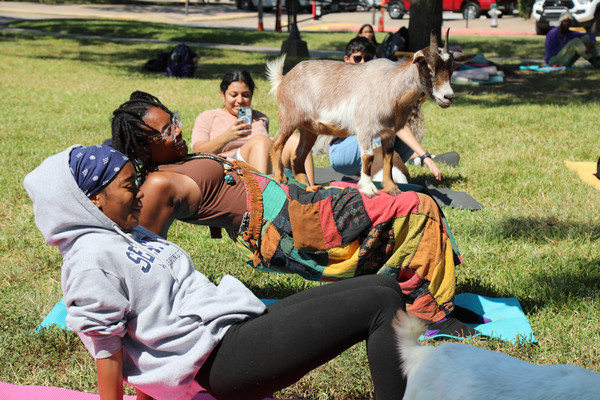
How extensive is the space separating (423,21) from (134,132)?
9723 mm

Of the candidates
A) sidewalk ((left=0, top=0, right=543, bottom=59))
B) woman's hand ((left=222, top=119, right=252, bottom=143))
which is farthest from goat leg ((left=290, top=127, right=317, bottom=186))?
sidewalk ((left=0, top=0, right=543, bottom=59))

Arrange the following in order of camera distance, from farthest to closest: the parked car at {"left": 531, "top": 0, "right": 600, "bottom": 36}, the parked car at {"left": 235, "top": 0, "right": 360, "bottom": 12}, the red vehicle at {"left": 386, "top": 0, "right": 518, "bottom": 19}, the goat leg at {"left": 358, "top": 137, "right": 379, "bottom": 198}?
the parked car at {"left": 235, "top": 0, "right": 360, "bottom": 12}
the red vehicle at {"left": 386, "top": 0, "right": 518, "bottom": 19}
the parked car at {"left": 531, "top": 0, "right": 600, "bottom": 36}
the goat leg at {"left": 358, "top": 137, "right": 379, "bottom": 198}

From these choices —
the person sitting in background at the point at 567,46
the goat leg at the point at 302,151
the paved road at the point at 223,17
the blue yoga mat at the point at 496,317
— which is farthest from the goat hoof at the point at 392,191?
the paved road at the point at 223,17

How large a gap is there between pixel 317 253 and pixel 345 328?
850 mm

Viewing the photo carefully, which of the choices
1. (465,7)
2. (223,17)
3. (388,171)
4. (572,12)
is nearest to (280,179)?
(388,171)

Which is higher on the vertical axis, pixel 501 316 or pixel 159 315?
pixel 159 315

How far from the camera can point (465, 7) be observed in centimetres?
2622

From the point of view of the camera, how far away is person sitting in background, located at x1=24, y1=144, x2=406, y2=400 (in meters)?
2.05

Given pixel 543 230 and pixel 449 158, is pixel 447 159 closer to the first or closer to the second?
pixel 449 158

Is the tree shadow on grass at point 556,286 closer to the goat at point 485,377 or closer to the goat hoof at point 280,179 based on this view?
the goat hoof at point 280,179

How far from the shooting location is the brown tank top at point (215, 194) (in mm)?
2977

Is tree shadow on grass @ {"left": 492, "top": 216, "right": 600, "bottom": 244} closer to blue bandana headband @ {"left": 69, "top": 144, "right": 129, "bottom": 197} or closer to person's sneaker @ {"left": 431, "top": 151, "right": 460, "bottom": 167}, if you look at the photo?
person's sneaker @ {"left": 431, "top": 151, "right": 460, "bottom": 167}

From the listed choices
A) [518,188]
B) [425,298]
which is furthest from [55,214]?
[518,188]

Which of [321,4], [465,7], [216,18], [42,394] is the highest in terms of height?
[321,4]
